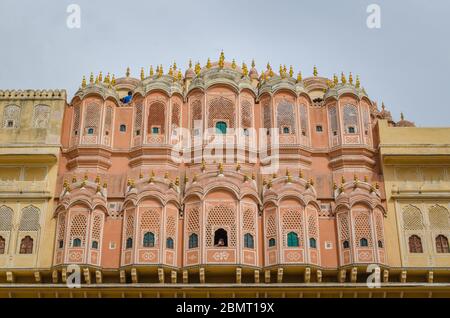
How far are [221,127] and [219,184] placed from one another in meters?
2.53

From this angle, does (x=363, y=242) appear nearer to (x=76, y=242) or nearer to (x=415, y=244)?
(x=415, y=244)

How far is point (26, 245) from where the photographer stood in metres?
23.0

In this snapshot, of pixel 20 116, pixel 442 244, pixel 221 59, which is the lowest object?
pixel 442 244

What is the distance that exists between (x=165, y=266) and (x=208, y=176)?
3.31 m

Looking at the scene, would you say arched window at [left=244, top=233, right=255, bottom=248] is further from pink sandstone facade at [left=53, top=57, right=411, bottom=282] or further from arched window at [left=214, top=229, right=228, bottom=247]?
arched window at [left=214, top=229, right=228, bottom=247]

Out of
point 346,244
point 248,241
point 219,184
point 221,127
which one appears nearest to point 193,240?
point 248,241

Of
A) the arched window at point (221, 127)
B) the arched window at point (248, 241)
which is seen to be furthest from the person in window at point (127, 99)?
the arched window at point (248, 241)

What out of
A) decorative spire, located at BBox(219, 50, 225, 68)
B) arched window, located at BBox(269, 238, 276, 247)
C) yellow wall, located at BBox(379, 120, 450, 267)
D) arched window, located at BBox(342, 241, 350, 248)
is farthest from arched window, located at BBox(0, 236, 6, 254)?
yellow wall, located at BBox(379, 120, 450, 267)

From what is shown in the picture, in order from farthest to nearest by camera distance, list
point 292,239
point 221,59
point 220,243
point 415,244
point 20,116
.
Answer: point 221,59, point 20,116, point 415,244, point 292,239, point 220,243

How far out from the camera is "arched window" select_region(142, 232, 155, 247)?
884 inches

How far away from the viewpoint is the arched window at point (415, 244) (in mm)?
22980

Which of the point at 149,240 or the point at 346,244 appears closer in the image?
the point at 149,240

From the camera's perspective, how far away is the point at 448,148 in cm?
2422

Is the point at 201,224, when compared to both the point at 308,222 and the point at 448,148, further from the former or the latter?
the point at 448,148
